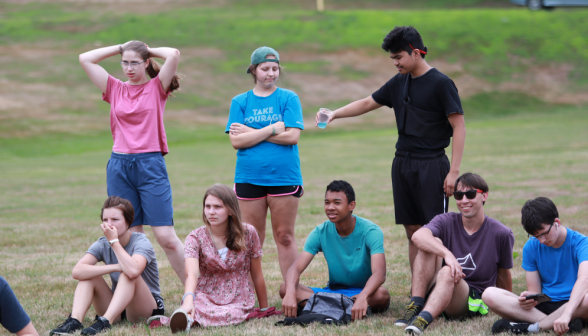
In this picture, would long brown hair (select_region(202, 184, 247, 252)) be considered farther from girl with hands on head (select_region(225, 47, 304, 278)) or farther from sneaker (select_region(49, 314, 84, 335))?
sneaker (select_region(49, 314, 84, 335))

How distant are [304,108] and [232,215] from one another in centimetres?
3048

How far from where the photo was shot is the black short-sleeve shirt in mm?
4930

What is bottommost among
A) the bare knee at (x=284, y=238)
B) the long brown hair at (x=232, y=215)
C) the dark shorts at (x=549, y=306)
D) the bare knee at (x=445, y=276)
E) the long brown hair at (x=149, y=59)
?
the dark shorts at (x=549, y=306)

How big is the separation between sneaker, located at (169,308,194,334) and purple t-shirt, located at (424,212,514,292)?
6.48 ft

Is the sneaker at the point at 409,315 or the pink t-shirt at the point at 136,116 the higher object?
the pink t-shirt at the point at 136,116

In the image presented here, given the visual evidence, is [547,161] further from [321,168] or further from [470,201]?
[470,201]

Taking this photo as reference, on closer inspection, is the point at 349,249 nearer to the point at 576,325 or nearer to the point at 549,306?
the point at 549,306

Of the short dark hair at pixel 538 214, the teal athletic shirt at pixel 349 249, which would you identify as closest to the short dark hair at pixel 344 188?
the teal athletic shirt at pixel 349 249

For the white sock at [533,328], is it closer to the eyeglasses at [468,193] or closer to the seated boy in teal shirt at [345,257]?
the eyeglasses at [468,193]

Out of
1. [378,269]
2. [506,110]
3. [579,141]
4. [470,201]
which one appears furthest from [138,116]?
[506,110]

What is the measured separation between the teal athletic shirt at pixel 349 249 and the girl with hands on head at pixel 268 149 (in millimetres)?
372

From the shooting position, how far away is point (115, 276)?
468 centimetres

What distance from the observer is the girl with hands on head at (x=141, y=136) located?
5.05 metres

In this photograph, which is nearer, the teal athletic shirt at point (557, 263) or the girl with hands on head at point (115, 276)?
the teal athletic shirt at point (557, 263)
